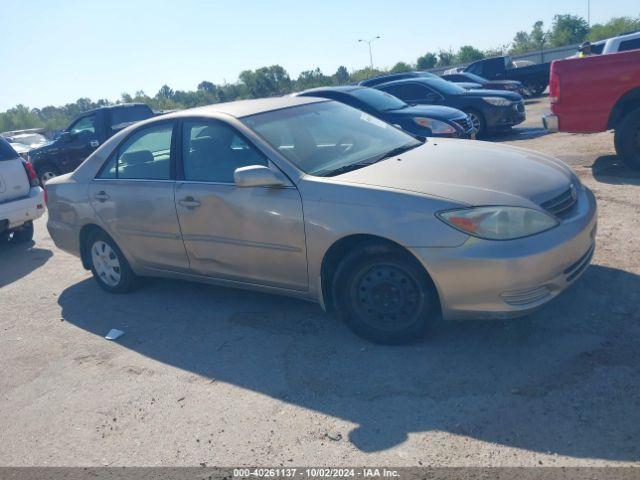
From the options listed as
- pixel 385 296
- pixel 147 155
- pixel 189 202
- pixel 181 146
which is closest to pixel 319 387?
pixel 385 296

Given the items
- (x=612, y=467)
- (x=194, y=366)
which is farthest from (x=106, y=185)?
(x=612, y=467)

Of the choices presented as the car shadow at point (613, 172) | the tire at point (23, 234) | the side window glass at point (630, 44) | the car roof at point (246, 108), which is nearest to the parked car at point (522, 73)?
the side window glass at point (630, 44)

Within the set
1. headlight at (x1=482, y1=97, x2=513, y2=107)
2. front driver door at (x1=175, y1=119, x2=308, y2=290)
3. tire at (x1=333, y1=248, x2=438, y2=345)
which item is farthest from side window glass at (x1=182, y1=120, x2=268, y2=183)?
headlight at (x1=482, y1=97, x2=513, y2=107)

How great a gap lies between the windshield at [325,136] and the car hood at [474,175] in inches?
10.9

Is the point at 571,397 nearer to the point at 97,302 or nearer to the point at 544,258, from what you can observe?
the point at 544,258

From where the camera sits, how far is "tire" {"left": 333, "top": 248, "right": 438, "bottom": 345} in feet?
12.7

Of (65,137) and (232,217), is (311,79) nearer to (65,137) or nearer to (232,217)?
(65,137)

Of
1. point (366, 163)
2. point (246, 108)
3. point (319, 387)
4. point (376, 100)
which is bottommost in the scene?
point (319, 387)

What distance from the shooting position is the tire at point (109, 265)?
577 cm

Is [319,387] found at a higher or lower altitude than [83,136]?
lower

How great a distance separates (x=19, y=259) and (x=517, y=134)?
10.4 metres

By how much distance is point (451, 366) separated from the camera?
148 inches

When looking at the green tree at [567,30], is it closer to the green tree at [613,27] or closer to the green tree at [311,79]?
the green tree at [613,27]

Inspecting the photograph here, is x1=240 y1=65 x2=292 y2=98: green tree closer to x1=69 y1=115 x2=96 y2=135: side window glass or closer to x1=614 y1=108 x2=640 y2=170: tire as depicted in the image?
x1=69 y1=115 x2=96 y2=135: side window glass
